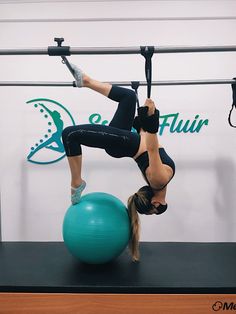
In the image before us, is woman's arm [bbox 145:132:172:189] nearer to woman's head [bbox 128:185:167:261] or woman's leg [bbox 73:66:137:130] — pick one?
woman's head [bbox 128:185:167:261]

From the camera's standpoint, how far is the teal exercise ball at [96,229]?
161 cm

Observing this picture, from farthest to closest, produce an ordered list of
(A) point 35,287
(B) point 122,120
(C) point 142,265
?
(C) point 142,265
(B) point 122,120
(A) point 35,287

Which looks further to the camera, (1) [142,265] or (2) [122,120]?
(1) [142,265]

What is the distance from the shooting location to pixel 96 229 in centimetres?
161

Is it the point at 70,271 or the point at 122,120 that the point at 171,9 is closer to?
the point at 122,120

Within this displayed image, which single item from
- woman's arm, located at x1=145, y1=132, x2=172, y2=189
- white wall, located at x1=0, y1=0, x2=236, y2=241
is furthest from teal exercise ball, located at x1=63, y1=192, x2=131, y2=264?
white wall, located at x1=0, y1=0, x2=236, y2=241

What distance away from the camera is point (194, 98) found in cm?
246

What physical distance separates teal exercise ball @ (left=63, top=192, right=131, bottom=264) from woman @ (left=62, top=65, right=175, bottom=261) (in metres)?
0.08

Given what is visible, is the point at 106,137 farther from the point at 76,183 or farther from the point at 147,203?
the point at 147,203

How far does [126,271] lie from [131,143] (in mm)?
684

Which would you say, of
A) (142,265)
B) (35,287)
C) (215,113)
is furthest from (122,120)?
(215,113)

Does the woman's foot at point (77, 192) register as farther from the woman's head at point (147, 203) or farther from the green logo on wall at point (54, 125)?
the green logo on wall at point (54, 125)

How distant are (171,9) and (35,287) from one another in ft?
6.91

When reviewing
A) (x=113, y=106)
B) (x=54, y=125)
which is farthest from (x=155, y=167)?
(x=54, y=125)
